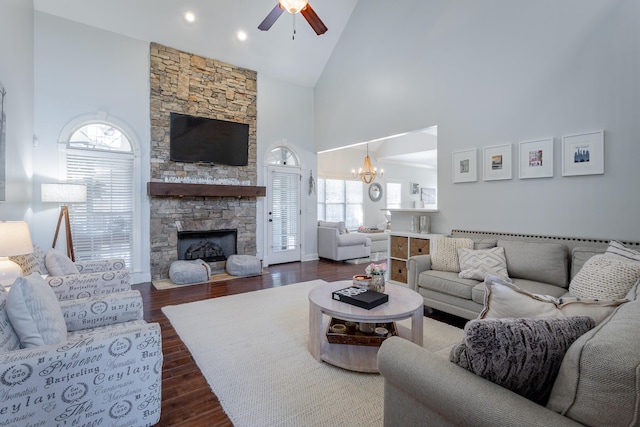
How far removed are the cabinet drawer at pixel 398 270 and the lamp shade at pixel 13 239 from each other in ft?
13.9

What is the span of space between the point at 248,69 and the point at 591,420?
6620mm

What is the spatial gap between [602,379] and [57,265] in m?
3.70

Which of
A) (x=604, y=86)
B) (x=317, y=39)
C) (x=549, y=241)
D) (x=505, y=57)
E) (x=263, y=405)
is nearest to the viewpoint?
(x=263, y=405)

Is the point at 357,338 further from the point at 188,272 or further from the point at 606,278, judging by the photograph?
the point at 188,272

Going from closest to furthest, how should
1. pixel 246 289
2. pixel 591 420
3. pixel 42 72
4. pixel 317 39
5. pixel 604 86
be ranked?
pixel 591 420 → pixel 604 86 → pixel 42 72 → pixel 246 289 → pixel 317 39

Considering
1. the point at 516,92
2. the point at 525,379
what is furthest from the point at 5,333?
the point at 516,92

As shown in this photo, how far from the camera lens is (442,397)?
1054 mm

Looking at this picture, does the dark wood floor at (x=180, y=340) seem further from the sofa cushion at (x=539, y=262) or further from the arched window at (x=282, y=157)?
the arched window at (x=282, y=157)

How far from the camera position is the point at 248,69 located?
20.0 feet

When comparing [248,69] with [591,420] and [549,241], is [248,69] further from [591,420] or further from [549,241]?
[591,420]

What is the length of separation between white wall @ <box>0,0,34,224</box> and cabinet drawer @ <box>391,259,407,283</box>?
4.65 meters

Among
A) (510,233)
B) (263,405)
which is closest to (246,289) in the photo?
(263,405)

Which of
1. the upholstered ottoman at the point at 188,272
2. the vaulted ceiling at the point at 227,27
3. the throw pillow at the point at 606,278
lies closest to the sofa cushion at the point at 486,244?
the throw pillow at the point at 606,278

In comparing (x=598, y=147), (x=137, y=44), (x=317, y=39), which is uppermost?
(x=317, y=39)
